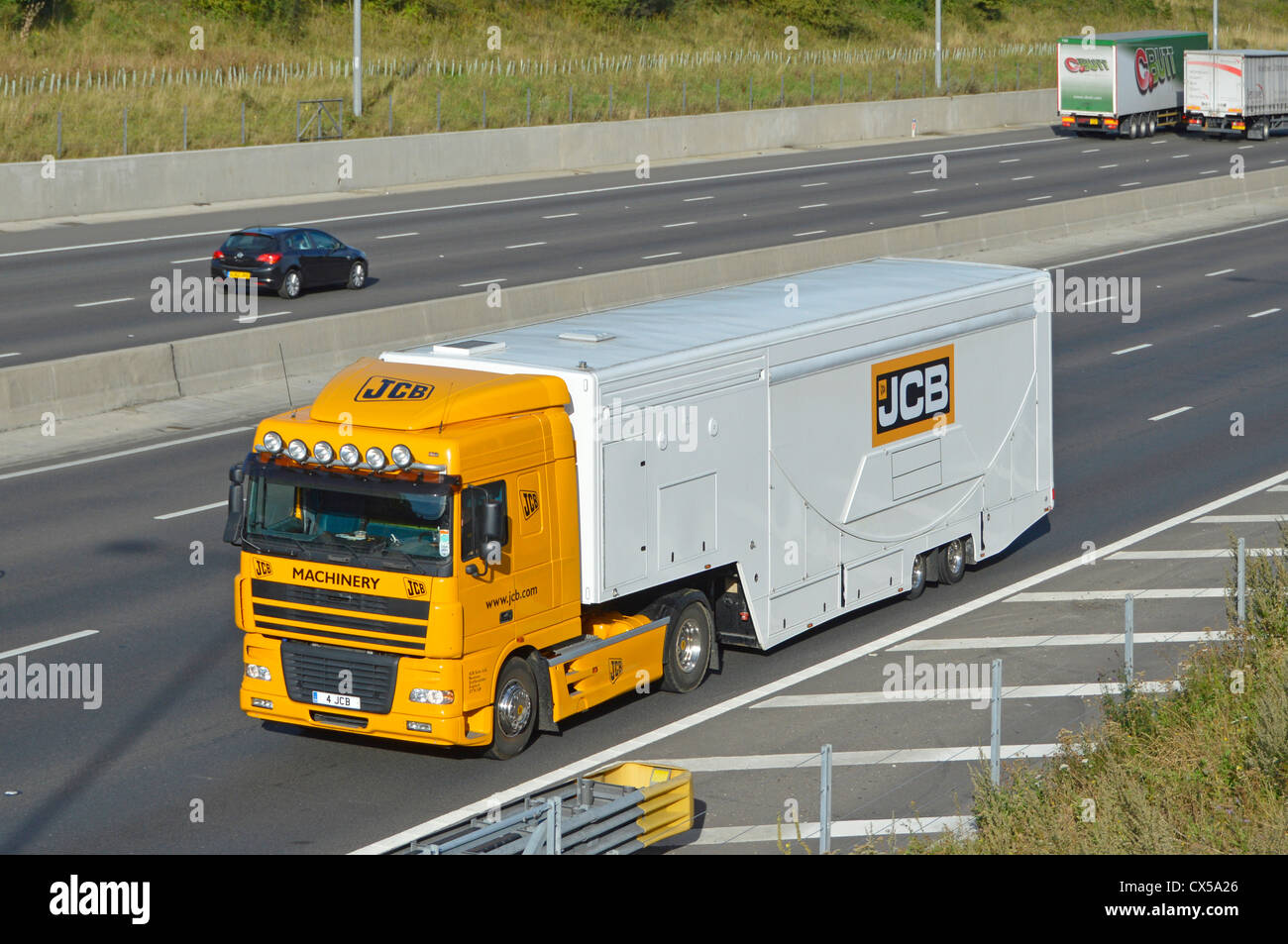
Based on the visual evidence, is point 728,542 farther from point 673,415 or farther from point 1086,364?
point 1086,364

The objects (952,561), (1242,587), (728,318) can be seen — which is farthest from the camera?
(952,561)

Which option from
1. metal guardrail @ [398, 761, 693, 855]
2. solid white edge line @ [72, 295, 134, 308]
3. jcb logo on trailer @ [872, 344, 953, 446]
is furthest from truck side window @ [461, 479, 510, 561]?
solid white edge line @ [72, 295, 134, 308]

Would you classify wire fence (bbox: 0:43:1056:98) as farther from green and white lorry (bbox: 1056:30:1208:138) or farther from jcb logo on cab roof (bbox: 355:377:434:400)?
jcb logo on cab roof (bbox: 355:377:434:400)

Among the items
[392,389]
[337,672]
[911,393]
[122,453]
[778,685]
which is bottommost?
[778,685]

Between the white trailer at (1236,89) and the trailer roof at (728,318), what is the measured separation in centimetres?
5486

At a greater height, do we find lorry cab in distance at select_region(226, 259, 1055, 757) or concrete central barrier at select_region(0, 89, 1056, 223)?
concrete central barrier at select_region(0, 89, 1056, 223)

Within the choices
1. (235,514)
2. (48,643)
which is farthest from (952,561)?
(48,643)

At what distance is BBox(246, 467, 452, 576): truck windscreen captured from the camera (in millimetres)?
12367

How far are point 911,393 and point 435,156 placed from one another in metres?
39.4

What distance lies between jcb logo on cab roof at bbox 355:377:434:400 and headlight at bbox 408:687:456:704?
2105 millimetres

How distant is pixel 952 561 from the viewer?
60.0ft

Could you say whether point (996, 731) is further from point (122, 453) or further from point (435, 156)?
point (435, 156)

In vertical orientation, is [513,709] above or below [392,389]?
below

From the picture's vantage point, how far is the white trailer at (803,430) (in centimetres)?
1370
